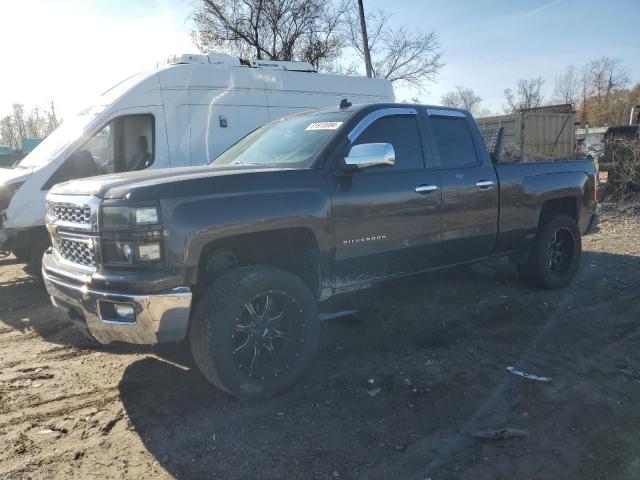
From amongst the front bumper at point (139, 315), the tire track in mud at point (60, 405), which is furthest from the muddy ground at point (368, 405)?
the front bumper at point (139, 315)

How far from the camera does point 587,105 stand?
2621 inches

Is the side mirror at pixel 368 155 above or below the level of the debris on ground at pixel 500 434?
→ above

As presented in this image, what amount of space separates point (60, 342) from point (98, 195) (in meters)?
2.24

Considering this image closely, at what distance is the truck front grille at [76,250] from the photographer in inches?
131

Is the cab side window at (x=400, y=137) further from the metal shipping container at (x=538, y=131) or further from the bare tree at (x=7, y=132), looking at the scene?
the bare tree at (x=7, y=132)

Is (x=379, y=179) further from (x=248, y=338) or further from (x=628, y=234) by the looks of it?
(x=628, y=234)

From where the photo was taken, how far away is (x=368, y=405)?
3.44 metres

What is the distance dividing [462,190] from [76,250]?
3216 mm

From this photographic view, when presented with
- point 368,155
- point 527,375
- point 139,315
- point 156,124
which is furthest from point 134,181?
point 156,124

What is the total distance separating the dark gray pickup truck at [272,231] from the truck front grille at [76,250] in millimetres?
15

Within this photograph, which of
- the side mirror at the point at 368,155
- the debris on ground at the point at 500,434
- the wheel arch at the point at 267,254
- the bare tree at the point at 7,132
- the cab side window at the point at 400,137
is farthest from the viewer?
the bare tree at the point at 7,132

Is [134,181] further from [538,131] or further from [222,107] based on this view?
[538,131]

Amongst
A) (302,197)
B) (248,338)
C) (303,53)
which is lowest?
(248,338)

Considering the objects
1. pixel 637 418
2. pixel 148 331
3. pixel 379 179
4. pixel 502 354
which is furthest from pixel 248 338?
pixel 637 418
